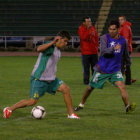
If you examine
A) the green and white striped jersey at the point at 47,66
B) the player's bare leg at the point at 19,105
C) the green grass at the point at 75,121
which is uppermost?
the green and white striped jersey at the point at 47,66

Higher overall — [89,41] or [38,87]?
[89,41]

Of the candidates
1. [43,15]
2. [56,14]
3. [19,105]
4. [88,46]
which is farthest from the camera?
[43,15]

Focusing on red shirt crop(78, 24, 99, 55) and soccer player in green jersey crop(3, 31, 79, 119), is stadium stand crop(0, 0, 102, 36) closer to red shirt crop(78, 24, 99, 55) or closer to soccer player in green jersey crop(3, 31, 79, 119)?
red shirt crop(78, 24, 99, 55)

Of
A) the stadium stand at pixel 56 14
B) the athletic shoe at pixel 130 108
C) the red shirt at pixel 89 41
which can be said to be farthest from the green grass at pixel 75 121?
the stadium stand at pixel 56 14

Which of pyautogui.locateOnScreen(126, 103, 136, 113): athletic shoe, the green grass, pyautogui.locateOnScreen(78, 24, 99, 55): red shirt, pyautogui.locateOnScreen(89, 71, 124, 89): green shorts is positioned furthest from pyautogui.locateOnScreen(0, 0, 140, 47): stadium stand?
pyautogui.locateOnScreen(126, 103, 136, 113): athletic shoe

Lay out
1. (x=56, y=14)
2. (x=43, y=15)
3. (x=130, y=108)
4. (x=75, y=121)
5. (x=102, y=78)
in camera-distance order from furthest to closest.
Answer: (x=43, y=15) < (x=56, y=14) < (x=102, y=78) < (x=130, y=108) < (x=75, y=121)

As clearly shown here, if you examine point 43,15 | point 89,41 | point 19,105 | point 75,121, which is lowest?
point 75,121

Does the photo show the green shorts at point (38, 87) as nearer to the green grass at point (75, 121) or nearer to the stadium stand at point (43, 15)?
the green grass at point (75, 121)

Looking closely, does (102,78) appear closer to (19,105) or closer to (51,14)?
(19,105)

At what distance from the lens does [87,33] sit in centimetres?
1545

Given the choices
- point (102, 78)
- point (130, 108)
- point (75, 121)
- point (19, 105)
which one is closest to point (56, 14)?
point (102, 78)

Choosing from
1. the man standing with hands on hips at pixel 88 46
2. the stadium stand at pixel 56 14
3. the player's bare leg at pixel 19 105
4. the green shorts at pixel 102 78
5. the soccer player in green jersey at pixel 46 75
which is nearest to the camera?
the soccer player in green jersey at pixel 46 75

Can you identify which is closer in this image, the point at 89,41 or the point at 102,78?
the point at 102,78

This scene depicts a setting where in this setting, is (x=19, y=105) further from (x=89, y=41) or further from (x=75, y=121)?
(x=89, y=41)
